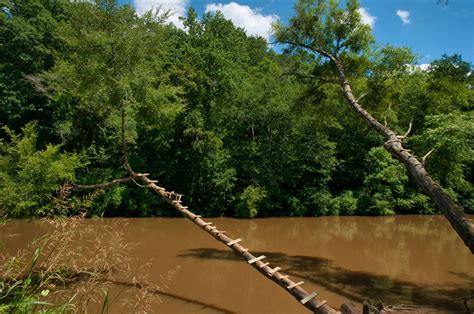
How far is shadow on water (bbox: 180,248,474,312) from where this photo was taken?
7188 millimetres

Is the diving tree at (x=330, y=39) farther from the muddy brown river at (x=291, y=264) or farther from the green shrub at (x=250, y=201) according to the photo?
the green shrub at (x=250, y=201)

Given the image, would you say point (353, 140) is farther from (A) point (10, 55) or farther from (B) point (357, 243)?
(A) point (10, 55)

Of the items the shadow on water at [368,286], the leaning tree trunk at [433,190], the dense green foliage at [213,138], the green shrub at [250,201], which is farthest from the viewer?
the dense green foliage at [213,138]

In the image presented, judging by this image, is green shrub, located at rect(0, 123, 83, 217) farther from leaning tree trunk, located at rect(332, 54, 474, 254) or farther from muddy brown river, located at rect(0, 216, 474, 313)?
leaning tree trunk, located at rect(332, 54, 474, 254)

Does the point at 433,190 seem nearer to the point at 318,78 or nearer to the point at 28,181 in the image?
the point at 318,78

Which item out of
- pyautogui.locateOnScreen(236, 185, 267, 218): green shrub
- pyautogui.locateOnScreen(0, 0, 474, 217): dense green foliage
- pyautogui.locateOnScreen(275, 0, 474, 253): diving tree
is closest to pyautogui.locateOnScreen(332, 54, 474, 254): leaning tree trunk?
pyautogui.locateOnScreen(275, 0, 474, 253): diving tree

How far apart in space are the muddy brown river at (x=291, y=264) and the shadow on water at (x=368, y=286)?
0.06 ft

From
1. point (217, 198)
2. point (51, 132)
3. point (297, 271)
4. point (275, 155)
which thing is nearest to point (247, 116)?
point (275, 155)

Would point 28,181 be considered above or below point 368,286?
above

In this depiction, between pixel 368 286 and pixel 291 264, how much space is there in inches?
84.5

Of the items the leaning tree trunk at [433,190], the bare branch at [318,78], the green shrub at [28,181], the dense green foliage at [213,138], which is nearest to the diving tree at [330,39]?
the bare branch at [318,78]

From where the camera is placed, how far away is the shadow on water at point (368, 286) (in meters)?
7.19

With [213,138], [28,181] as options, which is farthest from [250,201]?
[28,181]

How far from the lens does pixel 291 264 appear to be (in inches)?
384
